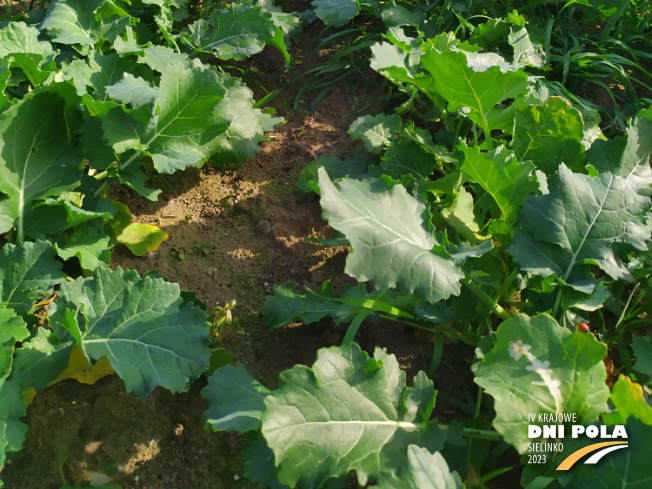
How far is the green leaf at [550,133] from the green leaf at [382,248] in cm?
78

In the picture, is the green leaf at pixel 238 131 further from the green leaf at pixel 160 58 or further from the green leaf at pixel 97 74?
the green leaf at pixel 97 74

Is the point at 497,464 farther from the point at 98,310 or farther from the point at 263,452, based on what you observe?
the point at 98,310

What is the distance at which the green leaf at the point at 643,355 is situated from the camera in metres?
2.02

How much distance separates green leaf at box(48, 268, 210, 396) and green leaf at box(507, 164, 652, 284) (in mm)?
1148

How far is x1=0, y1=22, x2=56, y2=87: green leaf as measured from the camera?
2324 millimetres

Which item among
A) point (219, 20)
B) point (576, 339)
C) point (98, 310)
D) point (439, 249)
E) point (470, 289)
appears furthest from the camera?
point (219, 20)

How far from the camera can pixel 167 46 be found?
120 inches

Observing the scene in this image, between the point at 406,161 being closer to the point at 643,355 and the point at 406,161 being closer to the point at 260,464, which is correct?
the point at 643,355

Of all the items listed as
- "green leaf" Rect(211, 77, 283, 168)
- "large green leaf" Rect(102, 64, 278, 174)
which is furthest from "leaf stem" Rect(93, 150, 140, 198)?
"green leaf" Rect(211, 77, 283, 168)

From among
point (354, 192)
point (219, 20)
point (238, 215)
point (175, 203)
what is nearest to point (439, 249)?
point (354, 192)

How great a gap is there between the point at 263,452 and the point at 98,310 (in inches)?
29.3

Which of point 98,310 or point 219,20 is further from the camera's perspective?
point 219,20

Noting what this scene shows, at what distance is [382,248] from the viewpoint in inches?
70.0

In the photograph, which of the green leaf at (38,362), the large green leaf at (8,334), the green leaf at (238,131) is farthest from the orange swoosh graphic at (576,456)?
the green leaf at (238,131)
